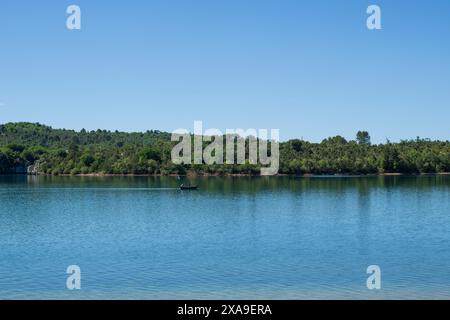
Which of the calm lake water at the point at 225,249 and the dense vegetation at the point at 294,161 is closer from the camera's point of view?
the calm lake water at the point at 225,249

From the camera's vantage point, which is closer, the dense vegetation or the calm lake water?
the calm lake water

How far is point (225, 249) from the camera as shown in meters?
34.5

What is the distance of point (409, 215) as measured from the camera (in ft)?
169

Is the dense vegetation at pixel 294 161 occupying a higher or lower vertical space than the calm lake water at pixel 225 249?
higher

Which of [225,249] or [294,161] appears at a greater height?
[294,161]

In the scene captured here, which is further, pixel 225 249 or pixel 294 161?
pixel 294 161

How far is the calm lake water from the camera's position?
83.4 ft

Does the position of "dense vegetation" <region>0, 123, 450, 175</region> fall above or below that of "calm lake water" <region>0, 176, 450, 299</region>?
above

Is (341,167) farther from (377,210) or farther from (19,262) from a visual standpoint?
(19,262)

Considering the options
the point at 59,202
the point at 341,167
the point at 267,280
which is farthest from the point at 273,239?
the point at 341,167

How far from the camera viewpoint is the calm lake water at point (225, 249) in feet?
83.4
